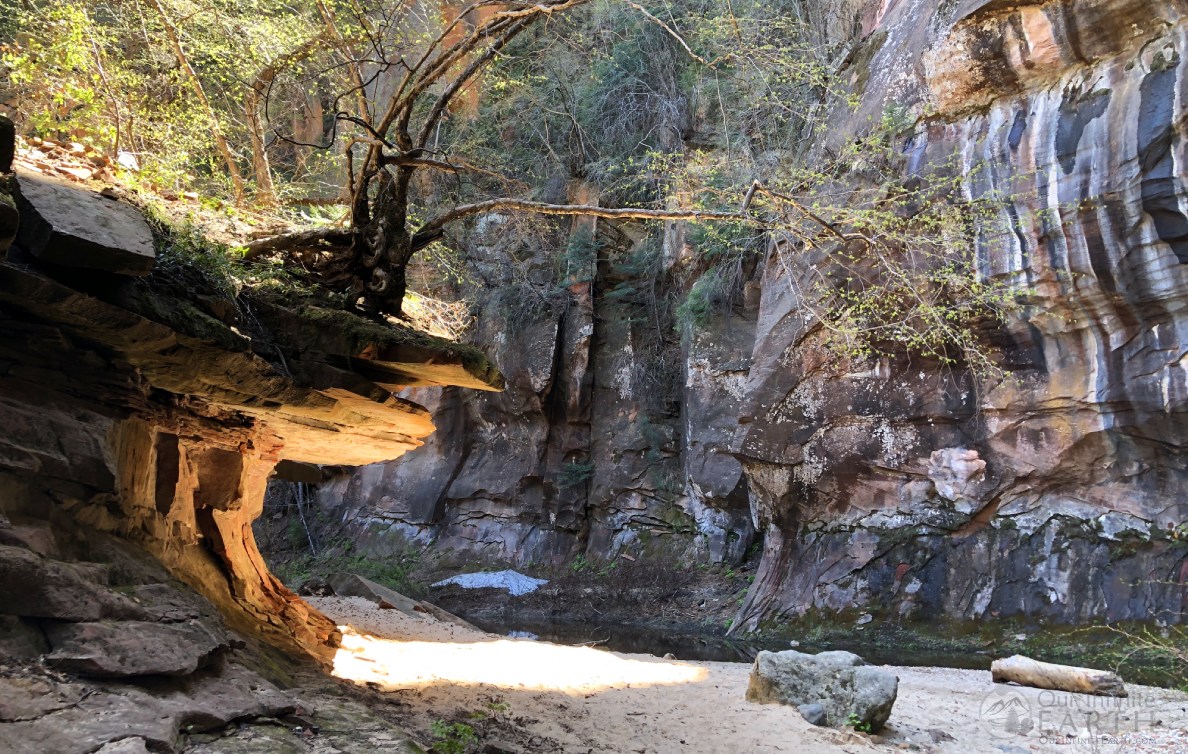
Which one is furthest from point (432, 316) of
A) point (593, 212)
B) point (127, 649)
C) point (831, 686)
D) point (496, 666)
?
point (831, 686)

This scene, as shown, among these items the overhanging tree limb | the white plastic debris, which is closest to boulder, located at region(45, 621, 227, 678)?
the overhanging tree limb

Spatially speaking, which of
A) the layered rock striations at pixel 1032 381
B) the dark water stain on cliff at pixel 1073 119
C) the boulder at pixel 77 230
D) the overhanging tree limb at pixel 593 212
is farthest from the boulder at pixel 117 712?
the dark water stain on cliff at pixel 1073 119

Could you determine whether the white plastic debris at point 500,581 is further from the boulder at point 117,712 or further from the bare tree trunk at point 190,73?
the boulder at point 117,712

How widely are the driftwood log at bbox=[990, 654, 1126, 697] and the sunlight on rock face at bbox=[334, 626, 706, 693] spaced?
129 inches

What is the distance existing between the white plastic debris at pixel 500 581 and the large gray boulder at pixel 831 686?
10.4m

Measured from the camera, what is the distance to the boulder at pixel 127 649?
3.10 metres

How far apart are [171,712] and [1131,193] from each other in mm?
10947

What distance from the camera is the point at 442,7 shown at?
37.1 ft

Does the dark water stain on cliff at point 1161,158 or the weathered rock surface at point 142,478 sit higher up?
the dark water stain on cliff at point 1161,158

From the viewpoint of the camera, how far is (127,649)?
3295 millimetres

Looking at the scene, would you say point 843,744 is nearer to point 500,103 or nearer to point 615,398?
point 615,398

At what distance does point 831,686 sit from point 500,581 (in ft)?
38.4

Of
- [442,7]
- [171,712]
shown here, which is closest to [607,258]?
[442,7]

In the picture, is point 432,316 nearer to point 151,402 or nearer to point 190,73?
point 151,402
